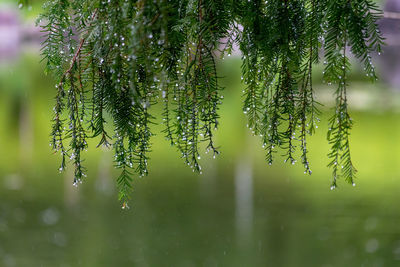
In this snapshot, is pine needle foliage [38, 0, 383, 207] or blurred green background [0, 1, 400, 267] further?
blurred green background [0, 1, 400, 267]

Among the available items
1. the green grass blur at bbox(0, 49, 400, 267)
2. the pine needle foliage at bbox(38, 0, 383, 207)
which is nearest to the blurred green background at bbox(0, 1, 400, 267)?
the green grass blur at bbox(0, 49, 400, 267)

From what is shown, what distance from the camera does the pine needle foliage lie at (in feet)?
6.81

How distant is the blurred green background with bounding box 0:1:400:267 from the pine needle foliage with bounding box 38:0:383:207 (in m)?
9.00

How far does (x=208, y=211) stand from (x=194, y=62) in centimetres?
1208

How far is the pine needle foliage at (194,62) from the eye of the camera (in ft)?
6.81

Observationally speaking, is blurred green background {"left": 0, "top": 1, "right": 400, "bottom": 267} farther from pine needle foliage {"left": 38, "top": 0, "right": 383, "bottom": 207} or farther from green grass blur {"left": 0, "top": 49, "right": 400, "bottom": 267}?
pine needle foliage {"left": 38, "top": 0, "right": 383, "bottom": 207}

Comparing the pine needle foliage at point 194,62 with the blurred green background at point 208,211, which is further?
the blurred green background at point 208,211

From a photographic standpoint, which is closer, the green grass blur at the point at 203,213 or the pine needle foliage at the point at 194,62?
the pine needle foliage at the point at 194,62

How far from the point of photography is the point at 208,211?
14.0 metres

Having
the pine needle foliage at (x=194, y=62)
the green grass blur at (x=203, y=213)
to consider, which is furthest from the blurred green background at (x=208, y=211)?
the pine needle foliage at (x=194, y=62)

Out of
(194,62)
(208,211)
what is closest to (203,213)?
(208,211)

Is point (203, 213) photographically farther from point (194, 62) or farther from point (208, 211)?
point (194, 62)

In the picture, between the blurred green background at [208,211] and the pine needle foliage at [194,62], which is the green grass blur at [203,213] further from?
the pine needle foliage at [194,62]

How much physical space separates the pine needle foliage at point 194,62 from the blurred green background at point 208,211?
900 cm
